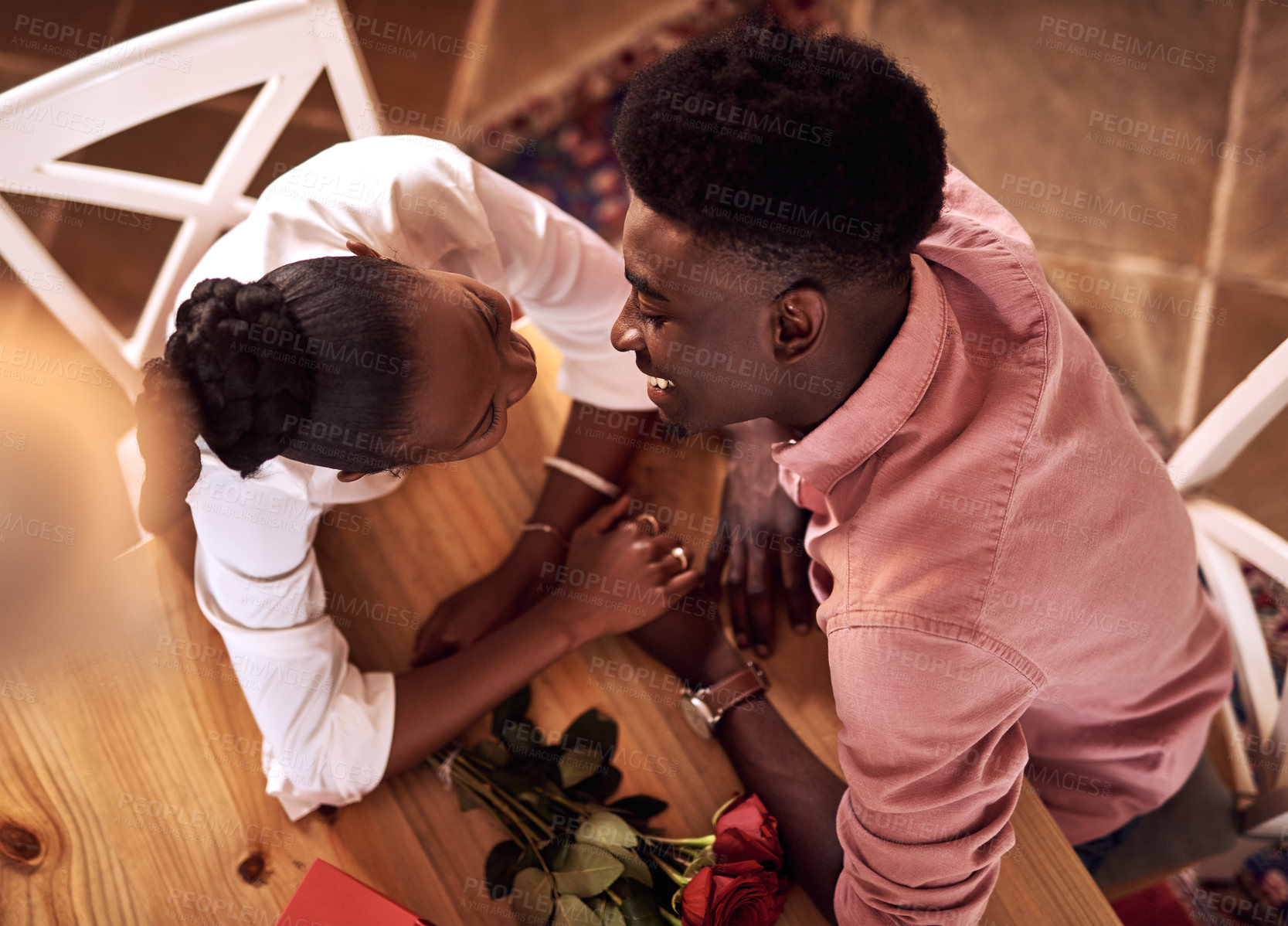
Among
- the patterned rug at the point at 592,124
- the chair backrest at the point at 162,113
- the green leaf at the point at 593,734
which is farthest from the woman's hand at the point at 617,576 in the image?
the patterned rug at the point at 592,124

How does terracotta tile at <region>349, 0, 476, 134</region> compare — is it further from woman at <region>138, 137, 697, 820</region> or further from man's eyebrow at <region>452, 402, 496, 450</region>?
man's eyebrow at <region>452, 402, 496, 450</region>

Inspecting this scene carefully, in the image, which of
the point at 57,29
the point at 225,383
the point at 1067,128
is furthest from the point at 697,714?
the point at 57,29

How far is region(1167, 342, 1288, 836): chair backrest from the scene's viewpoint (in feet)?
4.05

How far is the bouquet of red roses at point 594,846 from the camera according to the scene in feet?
3.14

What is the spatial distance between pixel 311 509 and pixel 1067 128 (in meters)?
2.29

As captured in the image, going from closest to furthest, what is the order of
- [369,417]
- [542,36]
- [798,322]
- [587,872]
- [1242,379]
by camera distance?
[798,322] → [369,417] → [587,872] → [1242,379] → [542,36]

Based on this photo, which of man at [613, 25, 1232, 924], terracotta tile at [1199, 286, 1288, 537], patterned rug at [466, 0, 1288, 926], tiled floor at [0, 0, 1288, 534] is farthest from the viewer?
patterned rug at [466, 0, 1288, 926]

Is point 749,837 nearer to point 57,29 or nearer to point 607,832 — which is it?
point 607,832

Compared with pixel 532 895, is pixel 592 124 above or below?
above

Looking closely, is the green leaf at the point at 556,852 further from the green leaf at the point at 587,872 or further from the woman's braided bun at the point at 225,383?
the woman's braided bun at the point at 225,383

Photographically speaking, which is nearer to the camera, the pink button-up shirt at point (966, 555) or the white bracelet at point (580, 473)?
the pink button-up shirt at point (966, 555)

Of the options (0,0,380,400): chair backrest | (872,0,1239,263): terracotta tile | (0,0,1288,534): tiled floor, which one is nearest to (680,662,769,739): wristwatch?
(0,0,380,400): chair backrest

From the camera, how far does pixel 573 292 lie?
1268mm

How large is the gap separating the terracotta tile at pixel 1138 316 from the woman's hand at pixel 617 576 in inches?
A: 60.7
